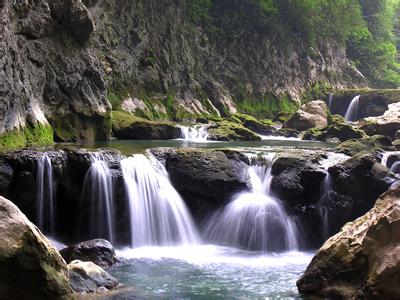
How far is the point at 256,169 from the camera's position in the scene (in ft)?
45.9

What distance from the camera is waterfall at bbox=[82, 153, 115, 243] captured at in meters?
11.9

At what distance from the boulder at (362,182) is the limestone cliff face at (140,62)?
884 centimetres

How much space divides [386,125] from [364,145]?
831 cm

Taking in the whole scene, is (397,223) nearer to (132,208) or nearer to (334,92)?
(132,208)

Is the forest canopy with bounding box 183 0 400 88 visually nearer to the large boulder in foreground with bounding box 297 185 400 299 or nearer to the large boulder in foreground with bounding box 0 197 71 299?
the large boulder in foreground with bounding box 297 185 400 299

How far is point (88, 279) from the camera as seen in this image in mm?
7730

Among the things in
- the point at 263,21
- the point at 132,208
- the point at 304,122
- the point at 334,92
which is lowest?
the point at 132,208

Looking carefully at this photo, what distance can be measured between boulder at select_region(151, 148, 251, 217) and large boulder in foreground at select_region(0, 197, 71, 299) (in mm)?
6445

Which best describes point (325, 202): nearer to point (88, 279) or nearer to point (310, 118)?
point (88, 279)

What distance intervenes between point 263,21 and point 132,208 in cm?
2935

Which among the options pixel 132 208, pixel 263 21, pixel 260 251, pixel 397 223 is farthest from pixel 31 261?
pixel 263 21

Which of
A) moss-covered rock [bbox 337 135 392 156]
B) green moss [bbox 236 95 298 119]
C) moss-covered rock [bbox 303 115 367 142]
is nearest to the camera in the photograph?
moss-covered rock [bbox 337 135 392 156]

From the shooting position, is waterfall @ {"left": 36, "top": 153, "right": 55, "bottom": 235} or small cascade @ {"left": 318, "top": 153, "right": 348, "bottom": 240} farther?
small cascade @ {"left": 318, "top": 153, "right": 348, "bottom": 240}

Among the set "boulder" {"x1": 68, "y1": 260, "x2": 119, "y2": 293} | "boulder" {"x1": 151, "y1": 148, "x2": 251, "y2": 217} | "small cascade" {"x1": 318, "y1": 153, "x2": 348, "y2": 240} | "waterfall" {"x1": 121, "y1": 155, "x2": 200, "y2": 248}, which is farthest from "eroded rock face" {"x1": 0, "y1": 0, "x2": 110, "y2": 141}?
"small cascade" {"x1": 318, "y1": 153, "x2": 348, "y2": 240}
